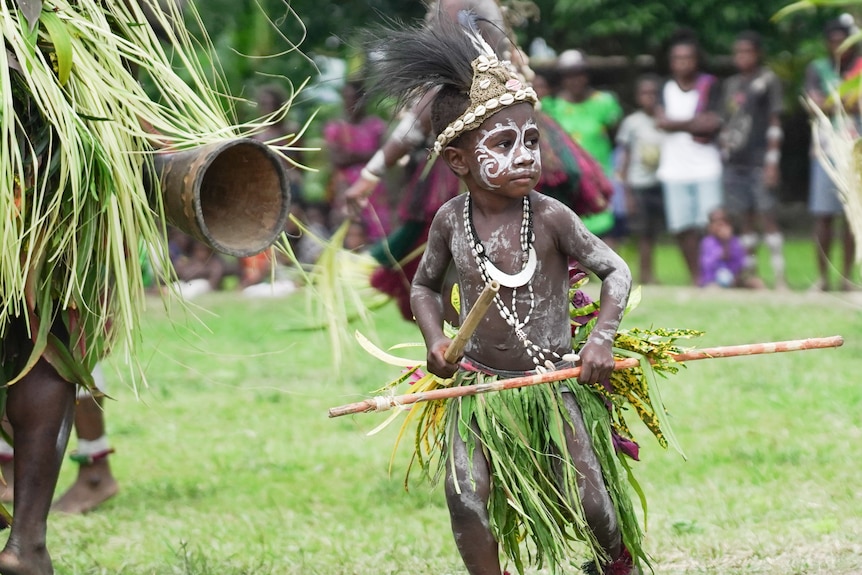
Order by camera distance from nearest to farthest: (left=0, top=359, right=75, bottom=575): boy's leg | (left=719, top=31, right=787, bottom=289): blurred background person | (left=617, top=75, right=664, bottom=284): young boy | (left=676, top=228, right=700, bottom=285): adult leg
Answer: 1. (left=0, top=359, right=75, bottom=575): boy's leg
2. (left=719, top=31, right=787, bottom=289): blurred background person
3. (left=676, top=228, right=700, bottom=285): adult leg
4. (left=617, top=75, right=664, bottom=284): young boy

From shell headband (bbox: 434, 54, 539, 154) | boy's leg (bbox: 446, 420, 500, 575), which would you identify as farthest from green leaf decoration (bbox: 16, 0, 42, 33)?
boy's leg (bbox: 446, 420, 500, 575)

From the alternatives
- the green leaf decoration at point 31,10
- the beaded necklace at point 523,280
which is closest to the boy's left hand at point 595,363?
the beaded necklace at point 523,280

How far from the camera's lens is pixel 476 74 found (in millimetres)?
3293

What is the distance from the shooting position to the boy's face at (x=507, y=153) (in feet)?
10.7

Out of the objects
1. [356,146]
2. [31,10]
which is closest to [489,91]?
[31,10]

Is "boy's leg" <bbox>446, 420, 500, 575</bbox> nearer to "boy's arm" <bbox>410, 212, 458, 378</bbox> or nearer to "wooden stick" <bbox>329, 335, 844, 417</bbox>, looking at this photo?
"wooden stick" <bbox>329, 335, 844, 417</bbox>

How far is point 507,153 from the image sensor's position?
10.7 feet

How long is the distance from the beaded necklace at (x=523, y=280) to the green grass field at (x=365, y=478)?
45cm

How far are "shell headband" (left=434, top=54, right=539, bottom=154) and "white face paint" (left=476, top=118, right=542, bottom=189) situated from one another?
41 millimetres

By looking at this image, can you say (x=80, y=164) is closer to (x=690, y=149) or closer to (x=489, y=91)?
(x=489, y=91)

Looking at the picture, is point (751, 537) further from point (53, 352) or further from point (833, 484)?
point (53, 352)

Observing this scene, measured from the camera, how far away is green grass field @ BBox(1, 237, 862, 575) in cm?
398

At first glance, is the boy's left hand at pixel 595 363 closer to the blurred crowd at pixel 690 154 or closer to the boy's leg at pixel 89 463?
the boy's leg at pixel 89 463

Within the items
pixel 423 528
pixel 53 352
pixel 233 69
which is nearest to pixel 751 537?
pixel 423 528
